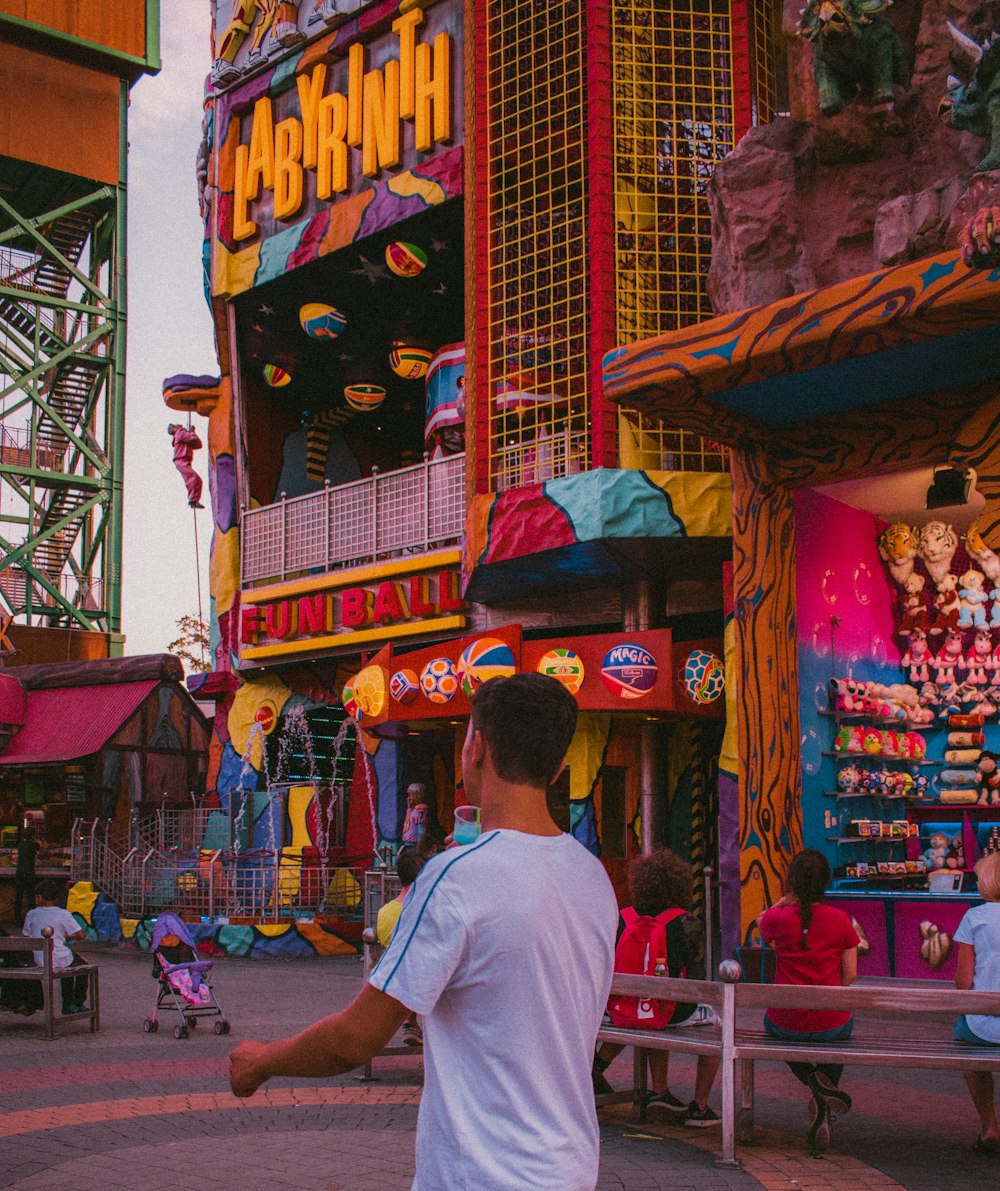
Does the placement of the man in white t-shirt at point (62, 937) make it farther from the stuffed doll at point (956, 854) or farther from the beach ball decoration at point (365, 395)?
the beach ball decoration at point (365, 395)

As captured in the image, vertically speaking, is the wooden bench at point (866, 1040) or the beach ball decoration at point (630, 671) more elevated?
the beach ball decoration at point (630, 671)

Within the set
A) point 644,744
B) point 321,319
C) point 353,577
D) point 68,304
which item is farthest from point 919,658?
point 68,304

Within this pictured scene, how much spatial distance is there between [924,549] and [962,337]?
382 cm

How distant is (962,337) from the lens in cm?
1283

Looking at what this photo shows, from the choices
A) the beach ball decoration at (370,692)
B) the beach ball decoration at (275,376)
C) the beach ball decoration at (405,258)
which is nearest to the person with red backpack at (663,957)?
the beach ball decoration at (370,692)

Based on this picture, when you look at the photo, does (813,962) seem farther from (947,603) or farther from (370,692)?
(370,692)

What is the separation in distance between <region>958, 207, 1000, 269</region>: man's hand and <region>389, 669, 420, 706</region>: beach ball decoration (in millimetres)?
10808

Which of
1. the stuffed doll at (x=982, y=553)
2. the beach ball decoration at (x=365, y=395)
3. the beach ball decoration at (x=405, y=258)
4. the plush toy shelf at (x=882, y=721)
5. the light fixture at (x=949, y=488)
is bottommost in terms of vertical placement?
the plush toy shelf at (x=882, y=721)

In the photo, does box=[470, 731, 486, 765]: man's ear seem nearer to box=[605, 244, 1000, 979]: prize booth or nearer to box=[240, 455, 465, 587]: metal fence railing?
box=[605, 244, 1000, 979]: prize booth

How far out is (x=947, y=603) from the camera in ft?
52.1

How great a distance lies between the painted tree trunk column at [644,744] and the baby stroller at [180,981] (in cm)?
803

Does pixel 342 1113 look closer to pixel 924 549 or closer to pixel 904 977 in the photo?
pixel 904 977

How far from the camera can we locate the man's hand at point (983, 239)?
11.3m

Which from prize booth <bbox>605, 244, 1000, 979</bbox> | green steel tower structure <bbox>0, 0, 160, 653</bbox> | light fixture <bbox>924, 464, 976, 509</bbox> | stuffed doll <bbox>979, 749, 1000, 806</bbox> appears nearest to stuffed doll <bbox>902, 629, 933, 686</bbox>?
prize booth <bbox>605, 244, 1000, 979</bbox>
